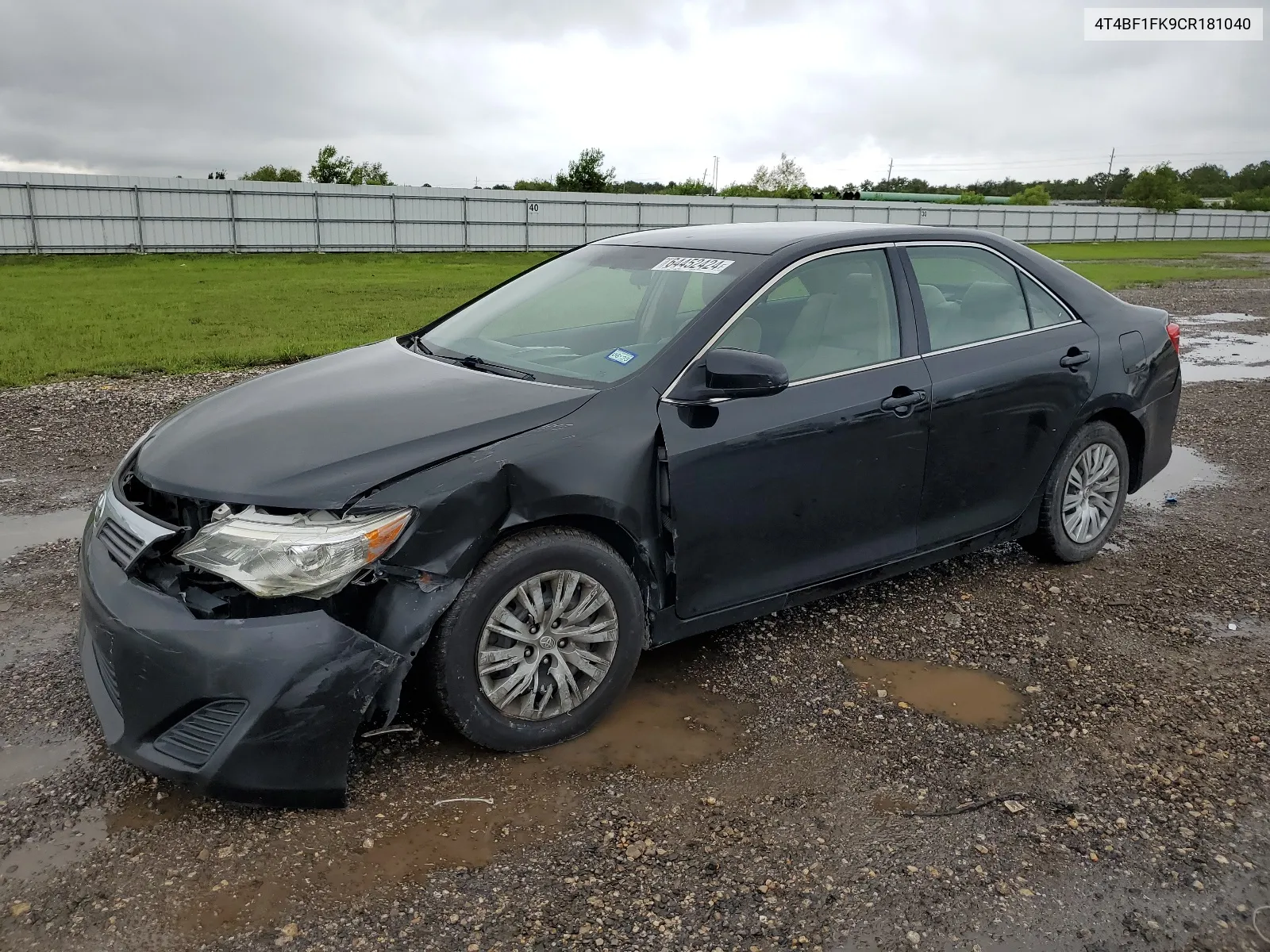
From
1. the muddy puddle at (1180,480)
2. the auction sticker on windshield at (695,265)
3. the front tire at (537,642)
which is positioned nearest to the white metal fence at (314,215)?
the muddy puddle at (1180,480)

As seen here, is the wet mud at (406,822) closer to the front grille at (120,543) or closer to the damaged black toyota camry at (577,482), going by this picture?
the damaged black toyota camry at (577,482)

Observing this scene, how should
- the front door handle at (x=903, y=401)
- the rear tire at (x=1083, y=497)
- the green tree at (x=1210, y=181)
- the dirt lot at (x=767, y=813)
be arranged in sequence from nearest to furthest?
the dirt lot at (x=767, y=813) < the front door handle at (x=903, y=401) < the rear tire at (x=1083, y=497) < the green tree at (x=1210, y=181)

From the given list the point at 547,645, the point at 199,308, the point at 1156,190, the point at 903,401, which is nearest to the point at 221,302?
the point at 199,308

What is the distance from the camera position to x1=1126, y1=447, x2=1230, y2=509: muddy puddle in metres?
6.54

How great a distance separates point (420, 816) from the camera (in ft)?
10.1

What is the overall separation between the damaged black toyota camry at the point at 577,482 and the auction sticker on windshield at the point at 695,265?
0.01 m

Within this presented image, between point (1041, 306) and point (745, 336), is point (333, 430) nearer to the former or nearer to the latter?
point (745, 336)

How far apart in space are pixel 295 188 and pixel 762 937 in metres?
34.2

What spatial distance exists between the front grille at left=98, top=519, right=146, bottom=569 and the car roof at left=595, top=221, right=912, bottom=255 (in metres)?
2.48

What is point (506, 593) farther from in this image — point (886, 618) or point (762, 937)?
point (886, 618)

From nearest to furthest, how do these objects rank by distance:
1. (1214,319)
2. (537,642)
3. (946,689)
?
1. (537,642)
2. (946,689)
3. (1214,319)

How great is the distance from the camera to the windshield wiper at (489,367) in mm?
3877

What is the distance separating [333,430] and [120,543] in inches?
28.5

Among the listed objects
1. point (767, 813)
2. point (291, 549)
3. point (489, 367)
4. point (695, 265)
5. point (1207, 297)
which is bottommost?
point (767, 813)
